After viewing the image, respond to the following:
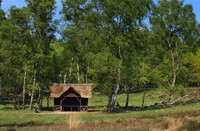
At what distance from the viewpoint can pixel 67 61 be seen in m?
72.1

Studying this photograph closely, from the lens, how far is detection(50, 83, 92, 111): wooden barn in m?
59.0

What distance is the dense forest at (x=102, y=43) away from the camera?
52219 mm

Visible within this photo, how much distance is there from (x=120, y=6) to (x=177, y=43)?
17.4m

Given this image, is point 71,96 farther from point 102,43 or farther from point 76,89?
point 102,43


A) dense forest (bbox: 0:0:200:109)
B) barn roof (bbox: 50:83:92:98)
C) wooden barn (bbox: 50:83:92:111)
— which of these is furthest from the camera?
wooden barn (bbox: 50:83:92:111)

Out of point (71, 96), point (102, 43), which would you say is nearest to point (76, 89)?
point (71, 96)

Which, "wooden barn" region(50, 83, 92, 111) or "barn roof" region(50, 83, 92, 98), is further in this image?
"wooden barn" region(50, 83, 92, 111)

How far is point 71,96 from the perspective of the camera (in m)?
59.7

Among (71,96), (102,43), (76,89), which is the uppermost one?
(102,43)

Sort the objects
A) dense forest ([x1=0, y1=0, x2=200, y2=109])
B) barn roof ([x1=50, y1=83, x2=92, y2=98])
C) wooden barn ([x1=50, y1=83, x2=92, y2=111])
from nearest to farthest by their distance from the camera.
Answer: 1. dense forest ([x1=0, y1=0, x2=200, y2=109])
2. barn roof ([x1=50, y1=83, x2=92, y2=98])
3. wooden barn ([x1=50, y1=83, x2=92, y2=111])

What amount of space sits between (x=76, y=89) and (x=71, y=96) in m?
1.43

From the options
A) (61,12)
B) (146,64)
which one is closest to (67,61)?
(61,12)

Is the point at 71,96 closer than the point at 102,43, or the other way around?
the point at 102,43

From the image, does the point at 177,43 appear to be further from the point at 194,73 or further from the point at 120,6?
the point at 194,73
